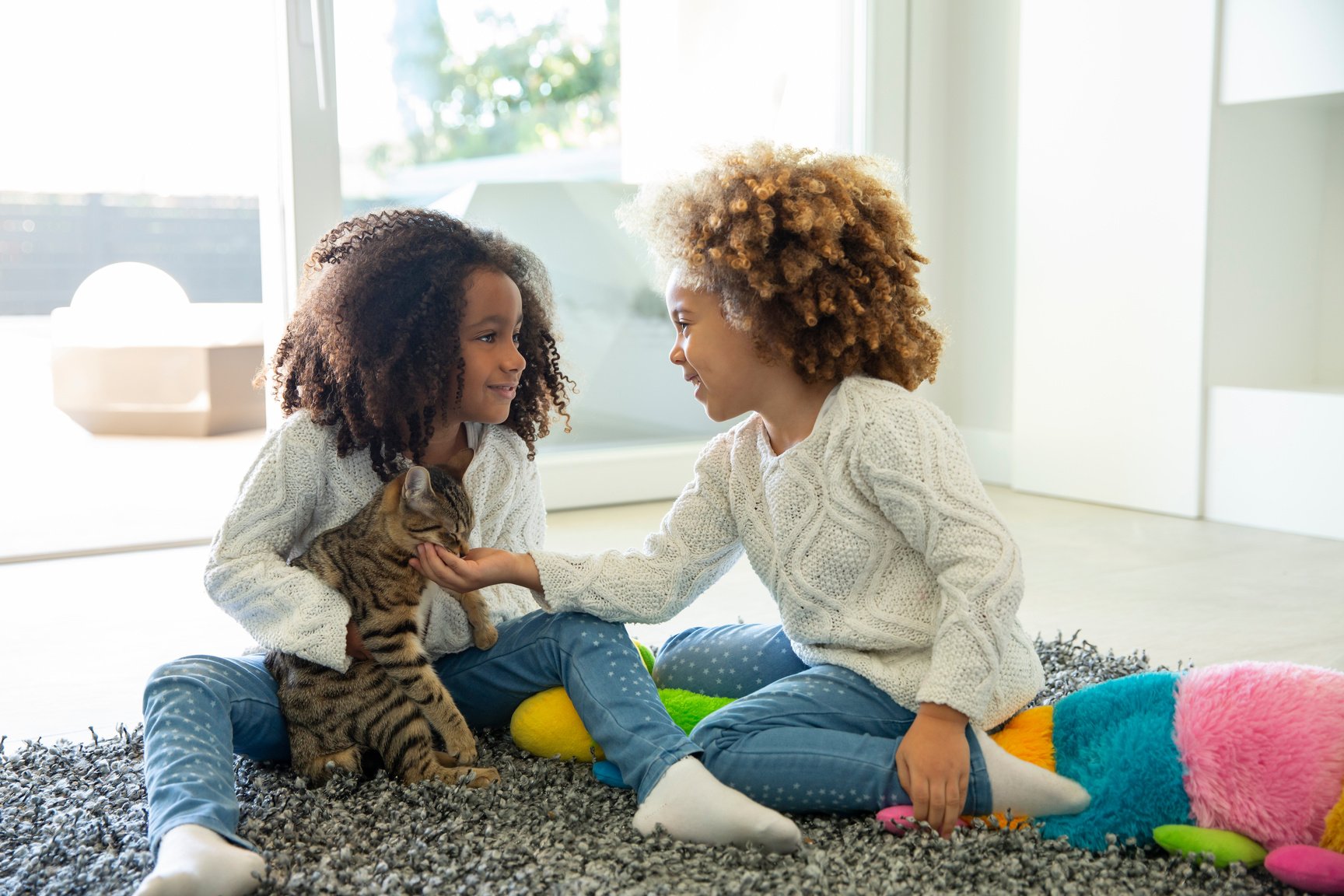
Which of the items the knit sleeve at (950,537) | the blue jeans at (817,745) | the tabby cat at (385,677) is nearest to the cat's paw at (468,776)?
the tabby cat at (385,677)

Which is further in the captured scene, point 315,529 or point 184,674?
point 315,529

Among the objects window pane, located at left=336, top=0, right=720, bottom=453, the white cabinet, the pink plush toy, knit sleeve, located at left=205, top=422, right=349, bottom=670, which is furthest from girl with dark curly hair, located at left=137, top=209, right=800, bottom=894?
the white cabinet

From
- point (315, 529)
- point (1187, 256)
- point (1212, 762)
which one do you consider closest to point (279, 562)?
point (315, 529)

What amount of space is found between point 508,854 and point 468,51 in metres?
2.50

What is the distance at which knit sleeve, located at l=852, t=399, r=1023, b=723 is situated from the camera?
1.24 m

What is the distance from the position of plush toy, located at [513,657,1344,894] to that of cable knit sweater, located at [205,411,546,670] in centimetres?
63

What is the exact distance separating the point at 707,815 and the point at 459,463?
24.7 inches

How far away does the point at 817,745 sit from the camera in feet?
4.29

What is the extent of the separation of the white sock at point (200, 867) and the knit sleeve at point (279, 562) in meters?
0.27

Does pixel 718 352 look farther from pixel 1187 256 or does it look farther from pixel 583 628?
pixel 1187 256

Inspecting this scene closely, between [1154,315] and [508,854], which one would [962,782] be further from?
[1154,315]

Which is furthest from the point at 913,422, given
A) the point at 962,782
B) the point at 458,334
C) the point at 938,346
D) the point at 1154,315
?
the point at 1154,315

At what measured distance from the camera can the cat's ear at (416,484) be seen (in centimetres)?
140

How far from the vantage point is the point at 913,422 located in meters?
1.36
